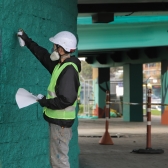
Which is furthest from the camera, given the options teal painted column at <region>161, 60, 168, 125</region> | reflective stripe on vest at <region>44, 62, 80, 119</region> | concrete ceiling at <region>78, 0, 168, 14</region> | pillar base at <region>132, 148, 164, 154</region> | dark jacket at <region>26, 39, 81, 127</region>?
teal painted column at <region>161, 60, 168, 125</region>

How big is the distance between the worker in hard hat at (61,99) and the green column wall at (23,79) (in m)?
0.65

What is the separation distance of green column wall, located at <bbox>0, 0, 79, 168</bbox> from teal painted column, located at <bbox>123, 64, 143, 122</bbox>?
78.0 ft

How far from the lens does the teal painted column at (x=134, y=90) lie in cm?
3114

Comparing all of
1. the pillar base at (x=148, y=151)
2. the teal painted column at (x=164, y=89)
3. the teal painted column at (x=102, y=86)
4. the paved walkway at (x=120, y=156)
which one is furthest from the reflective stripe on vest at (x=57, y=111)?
the teal painted column at (x=102, y=86)

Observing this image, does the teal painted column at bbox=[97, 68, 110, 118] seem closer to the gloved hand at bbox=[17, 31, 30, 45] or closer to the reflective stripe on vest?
the gloved hand at bbox=[17, 31, 30, 45]

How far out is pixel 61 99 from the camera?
565 centimetres

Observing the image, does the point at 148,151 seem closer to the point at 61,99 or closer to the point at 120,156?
the point at 120,156

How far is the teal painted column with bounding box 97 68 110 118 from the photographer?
121 feet

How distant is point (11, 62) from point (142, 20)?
16.9m

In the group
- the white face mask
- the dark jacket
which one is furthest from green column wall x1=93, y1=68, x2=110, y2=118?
the dark jacket

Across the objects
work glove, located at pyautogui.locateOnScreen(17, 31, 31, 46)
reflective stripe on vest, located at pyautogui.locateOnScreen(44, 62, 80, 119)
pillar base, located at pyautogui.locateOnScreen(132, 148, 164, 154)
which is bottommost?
pillar base, located at pyautogui.locateOnScreen(132, 148, 164, 154)

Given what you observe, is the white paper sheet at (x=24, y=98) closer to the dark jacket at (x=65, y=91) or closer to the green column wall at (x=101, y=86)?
the dark jacket at (x=65, y=91)

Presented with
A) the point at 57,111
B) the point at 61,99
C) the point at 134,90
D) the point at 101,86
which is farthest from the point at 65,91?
the point at 101,86

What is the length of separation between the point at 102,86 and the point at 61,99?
31.5 metres
